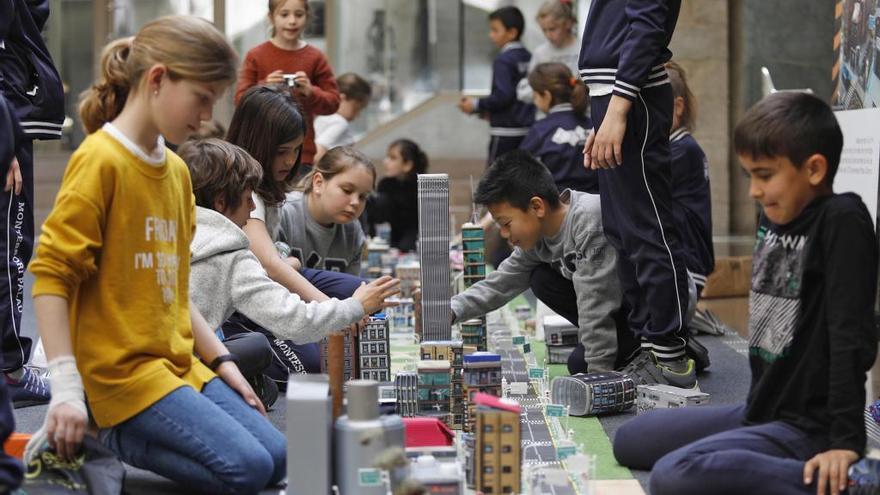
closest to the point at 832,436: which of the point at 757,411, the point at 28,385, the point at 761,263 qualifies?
the point at 757,411

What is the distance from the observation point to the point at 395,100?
391 inches

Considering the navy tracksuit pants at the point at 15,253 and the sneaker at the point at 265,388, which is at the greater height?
the navy tracksuit pants at the point at 15,253

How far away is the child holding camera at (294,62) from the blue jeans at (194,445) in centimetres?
307

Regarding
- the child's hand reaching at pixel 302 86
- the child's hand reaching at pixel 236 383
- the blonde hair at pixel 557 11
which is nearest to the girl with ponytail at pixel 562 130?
the child's hand reaching at pixel 302 86

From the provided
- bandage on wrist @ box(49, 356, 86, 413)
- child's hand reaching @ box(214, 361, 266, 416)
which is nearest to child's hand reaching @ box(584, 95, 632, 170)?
child's hand reaching @ box(214, 361, 266, 416)

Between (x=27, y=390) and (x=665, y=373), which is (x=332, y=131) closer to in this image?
(x=27, y=390)

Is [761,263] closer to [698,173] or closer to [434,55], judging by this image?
[698,173]

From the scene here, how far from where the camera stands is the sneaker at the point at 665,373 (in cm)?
337

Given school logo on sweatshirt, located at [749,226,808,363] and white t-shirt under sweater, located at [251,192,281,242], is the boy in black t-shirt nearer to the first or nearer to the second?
school logo on sweatshirt, located at [749,226,808,363]

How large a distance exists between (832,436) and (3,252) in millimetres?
2221

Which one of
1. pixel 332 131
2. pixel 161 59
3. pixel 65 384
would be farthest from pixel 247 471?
pixel 332 131

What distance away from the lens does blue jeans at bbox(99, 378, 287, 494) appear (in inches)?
91.6

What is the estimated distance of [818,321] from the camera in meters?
2.22

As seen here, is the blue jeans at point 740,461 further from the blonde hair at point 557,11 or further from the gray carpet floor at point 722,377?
the blonde hair at point 557,11
